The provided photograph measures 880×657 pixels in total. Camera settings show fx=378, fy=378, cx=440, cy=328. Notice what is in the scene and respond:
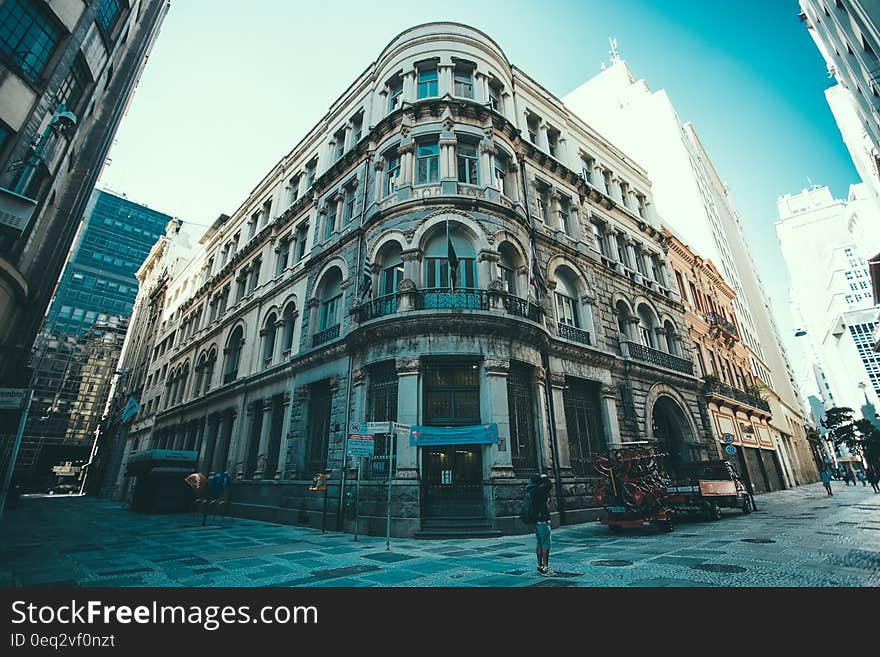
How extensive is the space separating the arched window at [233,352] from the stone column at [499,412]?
1910 cm

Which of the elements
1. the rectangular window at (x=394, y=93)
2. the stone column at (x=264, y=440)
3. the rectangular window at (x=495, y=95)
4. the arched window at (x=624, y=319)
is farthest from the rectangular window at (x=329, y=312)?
the arched window at (x=624, y=319)

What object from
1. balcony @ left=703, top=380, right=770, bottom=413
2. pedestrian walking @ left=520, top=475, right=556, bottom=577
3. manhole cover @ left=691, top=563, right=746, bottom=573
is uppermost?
Answer: balcony @ left=703, top=380, right=770, bottom=413

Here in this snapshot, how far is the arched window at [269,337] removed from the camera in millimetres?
22609

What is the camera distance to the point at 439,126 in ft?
57.2

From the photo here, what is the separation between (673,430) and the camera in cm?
2227

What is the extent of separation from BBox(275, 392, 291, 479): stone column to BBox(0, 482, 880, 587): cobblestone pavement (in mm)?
5076

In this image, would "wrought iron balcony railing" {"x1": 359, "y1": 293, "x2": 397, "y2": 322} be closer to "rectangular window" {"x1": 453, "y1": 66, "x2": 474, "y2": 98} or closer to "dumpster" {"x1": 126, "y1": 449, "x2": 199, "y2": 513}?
"rectangular window" {"x1": 453, "y1": 66, "x2": 474, "y2": 98}

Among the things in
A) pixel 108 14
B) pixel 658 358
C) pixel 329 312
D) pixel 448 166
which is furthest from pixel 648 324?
pixel 108 14

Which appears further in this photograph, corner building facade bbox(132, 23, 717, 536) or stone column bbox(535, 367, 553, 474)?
stone column bbox(535, 367, 553, 474)

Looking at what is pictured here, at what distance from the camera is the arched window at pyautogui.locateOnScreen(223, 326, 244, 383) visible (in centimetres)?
2545

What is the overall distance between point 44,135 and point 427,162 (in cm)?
1312

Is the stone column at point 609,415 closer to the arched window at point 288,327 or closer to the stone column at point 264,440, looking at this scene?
the arched window at point 288,327

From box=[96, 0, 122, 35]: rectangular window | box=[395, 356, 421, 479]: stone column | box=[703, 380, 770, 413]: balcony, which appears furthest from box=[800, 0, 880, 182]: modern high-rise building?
box=[96, 0, 122, 35]: rectangular window

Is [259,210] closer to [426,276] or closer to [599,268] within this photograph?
[426,276]
